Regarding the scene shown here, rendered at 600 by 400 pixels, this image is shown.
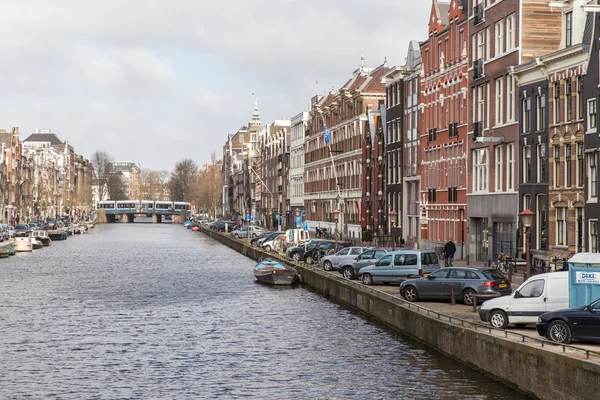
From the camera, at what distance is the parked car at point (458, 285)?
1624 inches

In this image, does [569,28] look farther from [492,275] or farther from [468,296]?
[468,296]

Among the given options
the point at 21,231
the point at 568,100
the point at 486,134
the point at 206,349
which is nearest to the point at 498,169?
the point at 486,134

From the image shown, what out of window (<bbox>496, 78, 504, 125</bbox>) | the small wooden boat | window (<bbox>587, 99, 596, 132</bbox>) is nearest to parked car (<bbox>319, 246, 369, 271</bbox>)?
the small wooden boat

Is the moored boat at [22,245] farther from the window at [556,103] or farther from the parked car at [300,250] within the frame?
the window at [556,103]

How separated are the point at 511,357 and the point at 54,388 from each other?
13.8 meters

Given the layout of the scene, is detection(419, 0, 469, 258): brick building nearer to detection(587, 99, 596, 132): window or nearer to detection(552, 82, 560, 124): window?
detection(552, 82, 560, 124): window

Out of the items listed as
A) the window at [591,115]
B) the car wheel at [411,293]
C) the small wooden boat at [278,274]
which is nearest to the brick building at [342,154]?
the small wooden boat at [278,274]

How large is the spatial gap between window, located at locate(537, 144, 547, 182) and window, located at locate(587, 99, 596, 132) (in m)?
6.10

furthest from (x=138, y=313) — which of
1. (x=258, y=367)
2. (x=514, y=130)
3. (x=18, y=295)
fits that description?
(x=514, y=130)

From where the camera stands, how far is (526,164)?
5916 centimetres

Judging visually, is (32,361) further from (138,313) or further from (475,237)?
(475,237)

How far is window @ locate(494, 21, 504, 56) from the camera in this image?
63000 millimetres

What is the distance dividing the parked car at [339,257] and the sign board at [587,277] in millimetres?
33485

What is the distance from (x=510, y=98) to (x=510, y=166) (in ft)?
13.6
